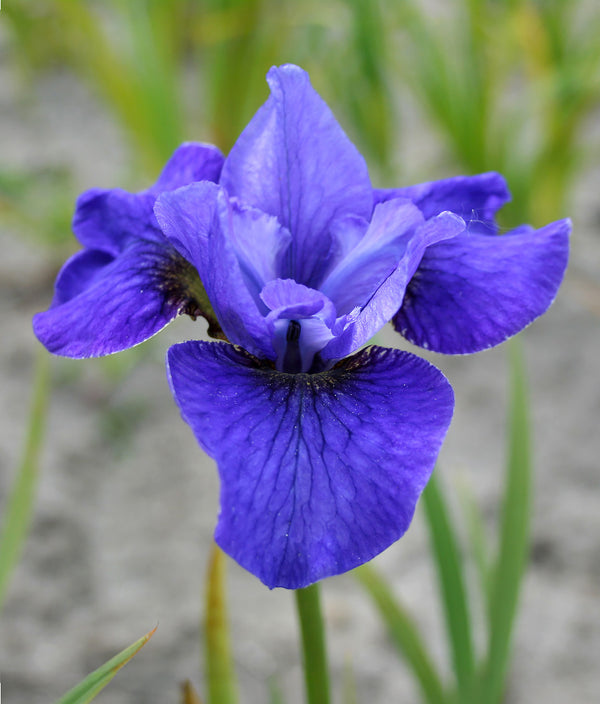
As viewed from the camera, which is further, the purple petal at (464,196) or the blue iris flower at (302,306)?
the purple petal at (464,196)

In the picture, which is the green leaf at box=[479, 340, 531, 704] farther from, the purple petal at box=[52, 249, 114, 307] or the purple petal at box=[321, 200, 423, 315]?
the purple petal at box=[52, 249, 114, 307]

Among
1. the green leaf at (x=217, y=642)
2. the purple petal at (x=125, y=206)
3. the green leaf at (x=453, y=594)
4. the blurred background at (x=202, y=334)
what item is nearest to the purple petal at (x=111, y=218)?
the purple petal at (x=125, y=206)

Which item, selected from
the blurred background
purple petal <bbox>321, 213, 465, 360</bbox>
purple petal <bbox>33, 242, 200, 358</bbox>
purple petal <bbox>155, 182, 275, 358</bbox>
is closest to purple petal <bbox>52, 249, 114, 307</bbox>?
purple petal <bbox>33, 242, 200, 358</bbox>

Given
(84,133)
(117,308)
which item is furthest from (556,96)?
(84,133)

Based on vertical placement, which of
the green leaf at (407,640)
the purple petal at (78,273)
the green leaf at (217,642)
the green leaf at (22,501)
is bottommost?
the green leaf at (407,640)

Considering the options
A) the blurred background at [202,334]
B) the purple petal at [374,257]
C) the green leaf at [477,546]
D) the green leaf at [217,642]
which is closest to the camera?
the purple petal at [374,257]

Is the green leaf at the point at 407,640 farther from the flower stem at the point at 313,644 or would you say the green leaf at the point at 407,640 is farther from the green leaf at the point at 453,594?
the flower stem at the point at 313,644

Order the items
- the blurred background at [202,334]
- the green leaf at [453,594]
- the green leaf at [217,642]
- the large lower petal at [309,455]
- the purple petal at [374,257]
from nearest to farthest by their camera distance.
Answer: the large lower petal at [309,455] → the purple petal at [374,257] → the green leaf at [217,642] → the green leaf at [453,594] → the blurred background at [202,334]

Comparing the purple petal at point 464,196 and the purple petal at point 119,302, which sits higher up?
the purple petal at point 464,196
